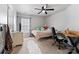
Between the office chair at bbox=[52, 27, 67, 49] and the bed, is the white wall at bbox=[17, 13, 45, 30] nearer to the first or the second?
the bed

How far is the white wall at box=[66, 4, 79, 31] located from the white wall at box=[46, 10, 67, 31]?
0.31 feet

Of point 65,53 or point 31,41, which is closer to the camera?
point 65,53

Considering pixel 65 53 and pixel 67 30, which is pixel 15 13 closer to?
pixel 67 30

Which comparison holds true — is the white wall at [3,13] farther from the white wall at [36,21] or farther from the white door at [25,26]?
the white wall at [36,21]

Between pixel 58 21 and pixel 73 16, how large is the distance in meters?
0.30

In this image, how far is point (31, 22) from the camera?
217cm

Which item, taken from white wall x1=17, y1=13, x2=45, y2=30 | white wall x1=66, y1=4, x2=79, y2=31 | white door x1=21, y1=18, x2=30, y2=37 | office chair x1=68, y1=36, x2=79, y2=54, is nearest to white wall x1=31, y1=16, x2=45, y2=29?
white wall x1=17, y1=13, x2=45, y2=30

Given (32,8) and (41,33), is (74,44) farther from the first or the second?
(32,8)

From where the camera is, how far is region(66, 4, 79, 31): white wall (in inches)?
77.1

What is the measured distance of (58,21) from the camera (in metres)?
2.12
